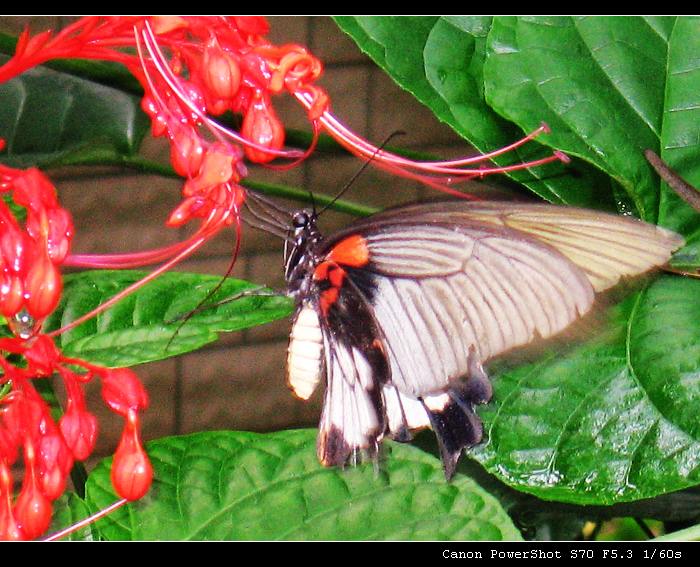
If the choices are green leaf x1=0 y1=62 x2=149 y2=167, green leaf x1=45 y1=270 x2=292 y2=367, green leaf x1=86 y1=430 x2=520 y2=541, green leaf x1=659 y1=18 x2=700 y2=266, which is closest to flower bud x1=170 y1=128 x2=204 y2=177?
green leaf x1=45 y1=270 x2=292 y2=367

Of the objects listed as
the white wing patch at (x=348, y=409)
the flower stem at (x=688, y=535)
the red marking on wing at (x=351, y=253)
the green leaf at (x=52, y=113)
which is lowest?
the flower stem at (x=688, y=535)

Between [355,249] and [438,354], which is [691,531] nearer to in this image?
[438,354]

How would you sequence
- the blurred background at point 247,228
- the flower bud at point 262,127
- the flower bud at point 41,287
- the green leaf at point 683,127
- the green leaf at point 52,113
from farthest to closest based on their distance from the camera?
the blurred background at point 247,228
the green leaf at point 52,113
the green leaf at point 683,127
the flower bud at point 262,127
the flower bud at point 41,287

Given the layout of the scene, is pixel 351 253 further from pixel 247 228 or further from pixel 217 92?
pixel 247 228

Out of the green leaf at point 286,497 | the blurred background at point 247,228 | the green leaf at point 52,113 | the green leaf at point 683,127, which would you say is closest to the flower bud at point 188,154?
the green leaf at point 286,497

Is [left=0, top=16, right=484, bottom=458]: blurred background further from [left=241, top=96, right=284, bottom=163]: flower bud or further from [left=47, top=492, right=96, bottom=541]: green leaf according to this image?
[left=241, top=96, right=284, bottom=163]: flower bud

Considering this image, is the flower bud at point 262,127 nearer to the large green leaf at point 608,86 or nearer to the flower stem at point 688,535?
the large green leaf at point 608,86
